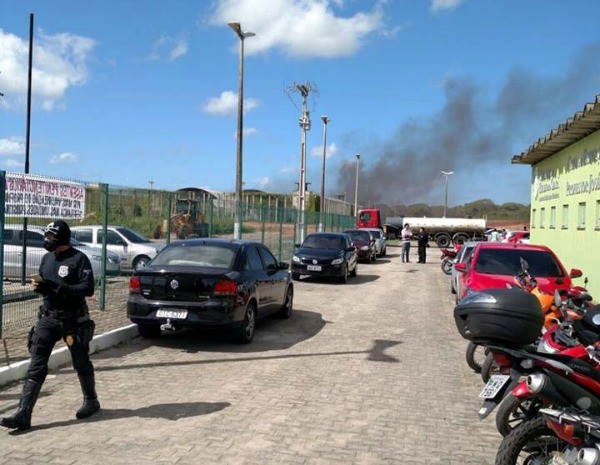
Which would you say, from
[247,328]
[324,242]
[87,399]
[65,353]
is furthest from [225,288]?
[324,242]

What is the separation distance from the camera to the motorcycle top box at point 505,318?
3711 millimetres

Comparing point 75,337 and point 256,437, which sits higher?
point 75,337

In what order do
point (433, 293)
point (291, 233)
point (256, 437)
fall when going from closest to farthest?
point (256, 437) < point (433, 293) < point (291, 233)

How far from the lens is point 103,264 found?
10156mm

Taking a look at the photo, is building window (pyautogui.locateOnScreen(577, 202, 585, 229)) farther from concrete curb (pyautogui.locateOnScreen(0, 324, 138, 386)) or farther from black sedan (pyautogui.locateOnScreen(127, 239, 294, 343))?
concrete curb (pyautogui.locateOnScreen(0, 324, 138, 386))

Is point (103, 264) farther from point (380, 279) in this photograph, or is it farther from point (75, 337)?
point (380, 279)

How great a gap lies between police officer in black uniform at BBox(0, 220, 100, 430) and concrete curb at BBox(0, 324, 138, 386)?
1474mm

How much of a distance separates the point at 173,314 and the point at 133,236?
612 centimetres

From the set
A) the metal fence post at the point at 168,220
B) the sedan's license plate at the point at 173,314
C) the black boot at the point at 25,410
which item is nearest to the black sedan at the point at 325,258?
the metal fence post at the point at 168,220

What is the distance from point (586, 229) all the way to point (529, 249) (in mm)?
5191

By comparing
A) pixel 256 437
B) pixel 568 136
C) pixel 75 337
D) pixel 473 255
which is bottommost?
pixel 256 437

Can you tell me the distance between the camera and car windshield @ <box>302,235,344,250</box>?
18.9 meters

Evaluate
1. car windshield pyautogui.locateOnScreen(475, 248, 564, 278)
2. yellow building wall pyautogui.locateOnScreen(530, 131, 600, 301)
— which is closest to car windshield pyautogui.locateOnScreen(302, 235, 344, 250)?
yellow building wall pyautogui.locateOnScreen(530, 131, 600, 301)

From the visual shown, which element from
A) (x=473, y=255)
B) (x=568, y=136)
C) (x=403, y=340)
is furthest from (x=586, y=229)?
(x=403, y=340)
